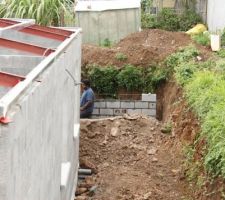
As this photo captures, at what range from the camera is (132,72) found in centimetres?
1344

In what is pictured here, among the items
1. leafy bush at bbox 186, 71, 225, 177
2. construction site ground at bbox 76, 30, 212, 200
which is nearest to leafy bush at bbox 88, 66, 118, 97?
construction site ground at bbox 76, 30, 212, 200

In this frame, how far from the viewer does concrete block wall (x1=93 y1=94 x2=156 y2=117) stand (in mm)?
12711

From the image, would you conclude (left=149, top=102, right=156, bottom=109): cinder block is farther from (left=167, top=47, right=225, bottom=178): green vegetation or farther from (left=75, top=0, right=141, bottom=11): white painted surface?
(left=75, top=0, right=141, bottom=11): white painted surface

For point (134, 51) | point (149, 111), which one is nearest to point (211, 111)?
point (149, 111)

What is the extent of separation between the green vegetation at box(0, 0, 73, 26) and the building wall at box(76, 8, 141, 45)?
5.52 feet

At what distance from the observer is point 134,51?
46.7 feet

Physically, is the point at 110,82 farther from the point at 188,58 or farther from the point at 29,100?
the point at 29,100

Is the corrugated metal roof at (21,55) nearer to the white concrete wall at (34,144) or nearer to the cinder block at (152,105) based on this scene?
the white concrete wall at (34,144)

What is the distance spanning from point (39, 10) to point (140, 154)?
636 centimetres

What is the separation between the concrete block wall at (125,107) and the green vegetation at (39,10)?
10.6 feet

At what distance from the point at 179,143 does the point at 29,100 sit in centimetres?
613

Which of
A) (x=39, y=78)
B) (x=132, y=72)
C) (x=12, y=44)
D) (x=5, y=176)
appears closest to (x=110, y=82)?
(x=132, y=72)

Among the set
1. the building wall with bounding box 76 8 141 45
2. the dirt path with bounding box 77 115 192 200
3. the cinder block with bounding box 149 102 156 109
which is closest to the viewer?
the dirt path with bounding box 77 115 192 200

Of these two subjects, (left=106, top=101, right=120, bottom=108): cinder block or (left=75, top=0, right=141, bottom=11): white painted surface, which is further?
(left=75, top=0, right=141, bottom=11): white painted surface
